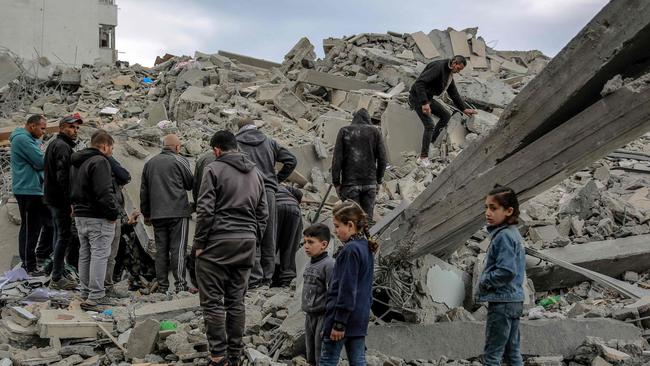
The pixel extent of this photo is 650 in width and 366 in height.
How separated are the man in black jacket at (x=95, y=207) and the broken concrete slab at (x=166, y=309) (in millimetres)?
571

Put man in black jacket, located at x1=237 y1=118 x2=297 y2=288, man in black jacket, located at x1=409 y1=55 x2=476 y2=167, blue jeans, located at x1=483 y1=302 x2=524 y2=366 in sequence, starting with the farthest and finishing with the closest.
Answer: man in black jacket, located at x1=409 y1=55 x2=476 y2=167 → man in black jacket, located at x1=237 y1=118 x2=297 y2=288 → blue jeans, located at x1=483 y1=302 x2=524 y2=366

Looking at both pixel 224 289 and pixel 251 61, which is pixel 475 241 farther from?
pixel 251 61

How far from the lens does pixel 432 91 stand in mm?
10414

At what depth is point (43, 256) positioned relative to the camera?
7934 mm

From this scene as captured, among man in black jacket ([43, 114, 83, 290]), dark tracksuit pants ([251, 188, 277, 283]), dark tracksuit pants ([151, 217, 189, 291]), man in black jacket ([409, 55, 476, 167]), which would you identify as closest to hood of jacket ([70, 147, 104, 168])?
man in black jacket ([43, 114, 83, 290])

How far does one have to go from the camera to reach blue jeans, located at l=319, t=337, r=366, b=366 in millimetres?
4512

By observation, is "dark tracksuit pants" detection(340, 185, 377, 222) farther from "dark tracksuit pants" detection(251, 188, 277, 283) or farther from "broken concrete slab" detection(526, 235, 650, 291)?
"broken concrete slab" detection(526, 235, 650, 291)

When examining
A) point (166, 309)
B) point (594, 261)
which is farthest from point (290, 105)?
point (166, 309)

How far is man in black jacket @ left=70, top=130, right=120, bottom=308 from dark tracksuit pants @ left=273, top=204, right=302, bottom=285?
1825 millimetres

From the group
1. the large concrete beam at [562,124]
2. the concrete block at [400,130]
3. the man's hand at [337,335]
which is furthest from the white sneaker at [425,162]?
the man's hand at [337,335]

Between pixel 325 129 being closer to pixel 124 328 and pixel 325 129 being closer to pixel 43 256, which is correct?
pixel 43 256

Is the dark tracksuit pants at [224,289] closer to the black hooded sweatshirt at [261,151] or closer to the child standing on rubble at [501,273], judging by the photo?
the child standing on rubble at [501,273]

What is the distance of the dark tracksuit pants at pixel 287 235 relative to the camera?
25.1 feet

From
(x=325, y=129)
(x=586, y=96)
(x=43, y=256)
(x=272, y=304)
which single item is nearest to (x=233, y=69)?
(x=325, y=129)
